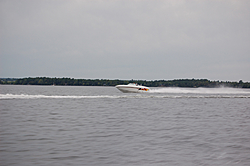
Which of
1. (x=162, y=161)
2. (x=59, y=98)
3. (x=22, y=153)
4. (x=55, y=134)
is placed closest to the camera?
(x=162, y=161)

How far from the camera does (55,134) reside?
1580cm

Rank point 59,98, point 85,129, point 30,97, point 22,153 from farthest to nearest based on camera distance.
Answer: point 59,98, point 30,97, point 85,129, point 22,153

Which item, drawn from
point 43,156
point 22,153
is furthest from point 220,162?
point 22,153

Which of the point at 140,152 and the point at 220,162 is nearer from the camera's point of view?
the point at 220,162

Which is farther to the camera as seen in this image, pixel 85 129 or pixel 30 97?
pixel 30 97

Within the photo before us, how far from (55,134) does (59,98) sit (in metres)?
32.9

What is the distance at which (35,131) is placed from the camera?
1658cm

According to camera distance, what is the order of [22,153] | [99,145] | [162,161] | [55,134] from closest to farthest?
[162,161] → [22,153] → [99,145] → [55,134]

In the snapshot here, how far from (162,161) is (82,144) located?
4.54 metres

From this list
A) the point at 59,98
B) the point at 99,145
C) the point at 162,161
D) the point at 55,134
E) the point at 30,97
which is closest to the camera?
the point at 162,161

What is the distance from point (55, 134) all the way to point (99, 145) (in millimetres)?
3880

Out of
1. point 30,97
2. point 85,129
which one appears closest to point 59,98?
point 30,97

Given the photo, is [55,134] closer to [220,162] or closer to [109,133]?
[109,133]

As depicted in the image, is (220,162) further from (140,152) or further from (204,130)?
(204,130)
